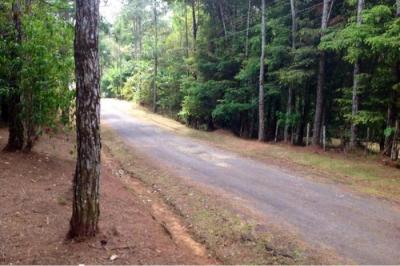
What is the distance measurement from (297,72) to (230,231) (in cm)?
1195

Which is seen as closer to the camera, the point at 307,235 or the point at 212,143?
the point at 307,235

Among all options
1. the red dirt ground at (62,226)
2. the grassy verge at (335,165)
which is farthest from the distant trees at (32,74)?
the grassy verge at (335,165)

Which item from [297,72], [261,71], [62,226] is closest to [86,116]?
[62,226]

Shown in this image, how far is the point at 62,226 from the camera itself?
6.85 metres

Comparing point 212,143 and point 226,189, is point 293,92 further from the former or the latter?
point 226,189

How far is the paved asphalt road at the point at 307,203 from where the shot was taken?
285 inches

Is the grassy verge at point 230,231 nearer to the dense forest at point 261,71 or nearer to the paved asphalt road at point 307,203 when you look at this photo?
the paved asphalt road at point 307,203

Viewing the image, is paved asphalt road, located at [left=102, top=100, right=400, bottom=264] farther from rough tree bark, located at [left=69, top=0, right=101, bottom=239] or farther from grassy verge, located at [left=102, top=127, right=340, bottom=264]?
rough tree bark, located at [left=69, top=0, right=101, bottom=239]

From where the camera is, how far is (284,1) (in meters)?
21.9

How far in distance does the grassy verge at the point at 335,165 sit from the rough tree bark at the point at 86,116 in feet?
24.5

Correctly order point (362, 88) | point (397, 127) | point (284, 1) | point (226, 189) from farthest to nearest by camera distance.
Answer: point (284, 1) → point (362, 88) → point (397, 127) → point (226, 189)

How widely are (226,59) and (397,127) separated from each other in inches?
486

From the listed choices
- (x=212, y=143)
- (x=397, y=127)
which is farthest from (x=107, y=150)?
(x=397, y=127)

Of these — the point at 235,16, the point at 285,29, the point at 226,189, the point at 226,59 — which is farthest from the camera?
the point at 235,16
